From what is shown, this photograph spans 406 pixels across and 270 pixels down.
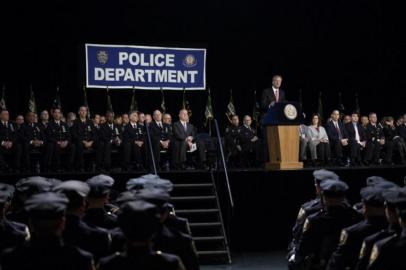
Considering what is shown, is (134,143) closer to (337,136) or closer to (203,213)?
(203,213)

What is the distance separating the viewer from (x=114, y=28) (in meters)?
15.1

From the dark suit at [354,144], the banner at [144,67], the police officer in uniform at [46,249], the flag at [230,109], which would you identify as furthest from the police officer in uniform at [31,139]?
the police officer in uniform at [46,249]

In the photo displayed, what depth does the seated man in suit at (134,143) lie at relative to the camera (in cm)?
1233

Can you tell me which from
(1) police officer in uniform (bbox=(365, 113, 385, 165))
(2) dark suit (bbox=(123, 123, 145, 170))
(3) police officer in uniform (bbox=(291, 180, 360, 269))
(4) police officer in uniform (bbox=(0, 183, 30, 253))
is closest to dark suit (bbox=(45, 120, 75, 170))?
(2) dark suit (bbox=(123, 123, 145, 170))

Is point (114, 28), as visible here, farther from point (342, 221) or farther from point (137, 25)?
point (342, 221)

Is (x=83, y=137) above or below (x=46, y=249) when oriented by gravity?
above

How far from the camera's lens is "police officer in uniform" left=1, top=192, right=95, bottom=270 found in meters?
3.26

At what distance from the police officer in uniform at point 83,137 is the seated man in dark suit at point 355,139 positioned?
5.50 m

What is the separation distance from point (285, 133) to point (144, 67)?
15.5ft

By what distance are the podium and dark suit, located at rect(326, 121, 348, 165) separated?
3062 millimetres

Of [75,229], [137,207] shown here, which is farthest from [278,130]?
[137,207]

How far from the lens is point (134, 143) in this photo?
12539 mm

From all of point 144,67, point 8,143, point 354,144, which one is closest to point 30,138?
point 8,143

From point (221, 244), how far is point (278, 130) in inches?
91.1
